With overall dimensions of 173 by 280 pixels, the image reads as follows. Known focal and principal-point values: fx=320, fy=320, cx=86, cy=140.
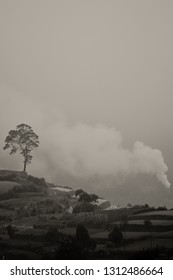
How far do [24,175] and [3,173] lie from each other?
13.9 feet

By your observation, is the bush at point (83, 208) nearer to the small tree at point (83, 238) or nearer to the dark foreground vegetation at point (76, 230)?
the dark foreground vegetation at point (76, 230)

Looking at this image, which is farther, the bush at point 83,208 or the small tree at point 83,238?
the bush at point 83,208

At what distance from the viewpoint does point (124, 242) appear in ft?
76.5

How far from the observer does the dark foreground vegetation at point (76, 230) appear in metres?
20.7

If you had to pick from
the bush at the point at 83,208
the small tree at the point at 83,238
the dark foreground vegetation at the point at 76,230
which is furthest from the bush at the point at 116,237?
the bush at the point at 83,208

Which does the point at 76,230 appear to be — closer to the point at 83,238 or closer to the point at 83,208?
the point at 83,238

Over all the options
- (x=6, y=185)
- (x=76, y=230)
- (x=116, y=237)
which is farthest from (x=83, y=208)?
(x=6, y=185)

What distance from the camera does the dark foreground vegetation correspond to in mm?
20734

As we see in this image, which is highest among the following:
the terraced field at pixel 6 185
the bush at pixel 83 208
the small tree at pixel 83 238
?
the terraced field at pixel 6 185

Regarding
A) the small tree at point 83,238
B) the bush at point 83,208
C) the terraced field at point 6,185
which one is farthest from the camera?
the terraced field at point 6,185

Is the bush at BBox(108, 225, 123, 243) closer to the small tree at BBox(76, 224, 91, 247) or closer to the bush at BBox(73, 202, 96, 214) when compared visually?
the small tree at BBox(76, 224, 91, 247)

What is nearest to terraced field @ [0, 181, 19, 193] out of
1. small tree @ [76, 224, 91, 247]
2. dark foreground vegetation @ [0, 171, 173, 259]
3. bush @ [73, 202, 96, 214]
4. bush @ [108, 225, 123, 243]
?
dark foreground vegetation @ [0, 171, 173, 259]

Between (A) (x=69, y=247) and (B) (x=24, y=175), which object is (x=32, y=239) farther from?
(B) (x=24, y=175)
